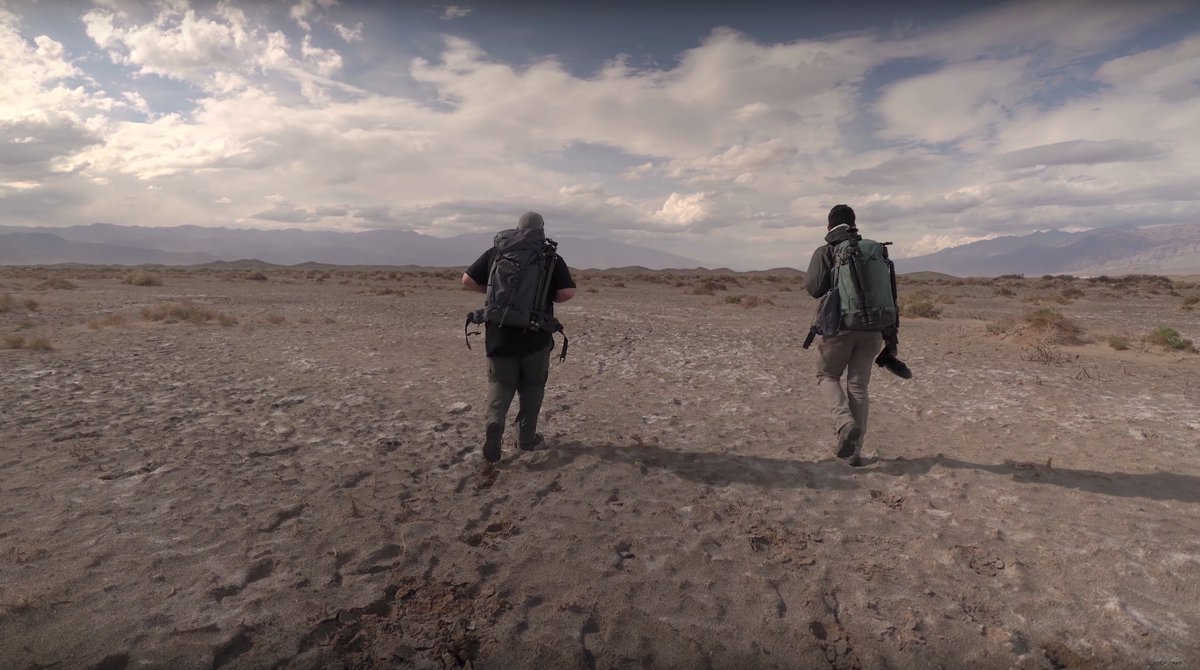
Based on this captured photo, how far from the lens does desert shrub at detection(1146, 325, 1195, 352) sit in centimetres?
1205

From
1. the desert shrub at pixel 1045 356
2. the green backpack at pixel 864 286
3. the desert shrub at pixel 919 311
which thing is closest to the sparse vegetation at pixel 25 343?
the green backpack at pixel 864 286

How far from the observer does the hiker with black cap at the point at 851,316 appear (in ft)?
16.8

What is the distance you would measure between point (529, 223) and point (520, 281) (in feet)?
1.94

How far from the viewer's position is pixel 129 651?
293 centimetres

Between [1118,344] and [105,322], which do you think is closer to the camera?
[1118,344]

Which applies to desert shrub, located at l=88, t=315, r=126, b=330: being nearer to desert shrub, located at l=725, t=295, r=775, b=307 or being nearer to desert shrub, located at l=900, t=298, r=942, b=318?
desert shrub, located at l=725, t=295, r=775, b=307

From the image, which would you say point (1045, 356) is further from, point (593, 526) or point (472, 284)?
point (472, 284)

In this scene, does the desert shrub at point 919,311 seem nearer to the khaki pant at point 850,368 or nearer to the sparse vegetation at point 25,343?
the khaki pant at point 850,368

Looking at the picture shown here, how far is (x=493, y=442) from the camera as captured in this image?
5.37 meters

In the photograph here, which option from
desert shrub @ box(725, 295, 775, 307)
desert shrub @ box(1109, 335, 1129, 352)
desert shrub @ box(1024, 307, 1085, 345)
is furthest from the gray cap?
desert shrub @ box(725, 295, 775, 307)

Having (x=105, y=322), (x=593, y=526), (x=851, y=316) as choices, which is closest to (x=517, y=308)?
(x=593, y=526)

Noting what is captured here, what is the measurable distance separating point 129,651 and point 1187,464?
8586mm

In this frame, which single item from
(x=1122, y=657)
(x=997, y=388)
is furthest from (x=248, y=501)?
(x=997, y=388)

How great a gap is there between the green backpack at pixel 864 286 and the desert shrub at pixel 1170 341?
1161cm
